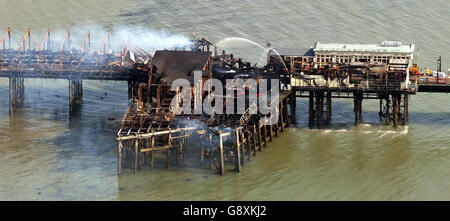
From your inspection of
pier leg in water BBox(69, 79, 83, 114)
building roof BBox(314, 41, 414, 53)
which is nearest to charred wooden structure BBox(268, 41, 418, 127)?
building roof BBox(314, 41, 414, 53)

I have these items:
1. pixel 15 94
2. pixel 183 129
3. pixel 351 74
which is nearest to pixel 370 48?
pixel 351 74

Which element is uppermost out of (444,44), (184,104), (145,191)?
(444,44)

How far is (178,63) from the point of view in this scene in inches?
3078

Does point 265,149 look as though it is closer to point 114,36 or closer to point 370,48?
point 370,48

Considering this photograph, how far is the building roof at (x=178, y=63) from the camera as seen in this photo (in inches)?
3022

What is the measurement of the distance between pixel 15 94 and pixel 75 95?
254 inches

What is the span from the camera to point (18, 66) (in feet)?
283

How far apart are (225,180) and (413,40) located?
57.2 metres

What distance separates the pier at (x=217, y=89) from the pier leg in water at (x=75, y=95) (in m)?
0.11

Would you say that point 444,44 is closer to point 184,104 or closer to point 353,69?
point 353,69

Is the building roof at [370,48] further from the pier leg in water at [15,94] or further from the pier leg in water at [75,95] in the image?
the pier leg in water at [15,94]

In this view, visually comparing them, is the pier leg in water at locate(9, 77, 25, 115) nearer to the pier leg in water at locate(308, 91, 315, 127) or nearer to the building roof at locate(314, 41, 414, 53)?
the pier leg in water at locate(308, 91, 315, 127)

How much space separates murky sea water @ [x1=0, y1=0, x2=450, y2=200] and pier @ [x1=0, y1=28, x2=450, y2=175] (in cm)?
181

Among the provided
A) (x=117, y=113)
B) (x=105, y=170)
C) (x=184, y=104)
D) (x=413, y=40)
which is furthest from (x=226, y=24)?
(x=105, y=170)
